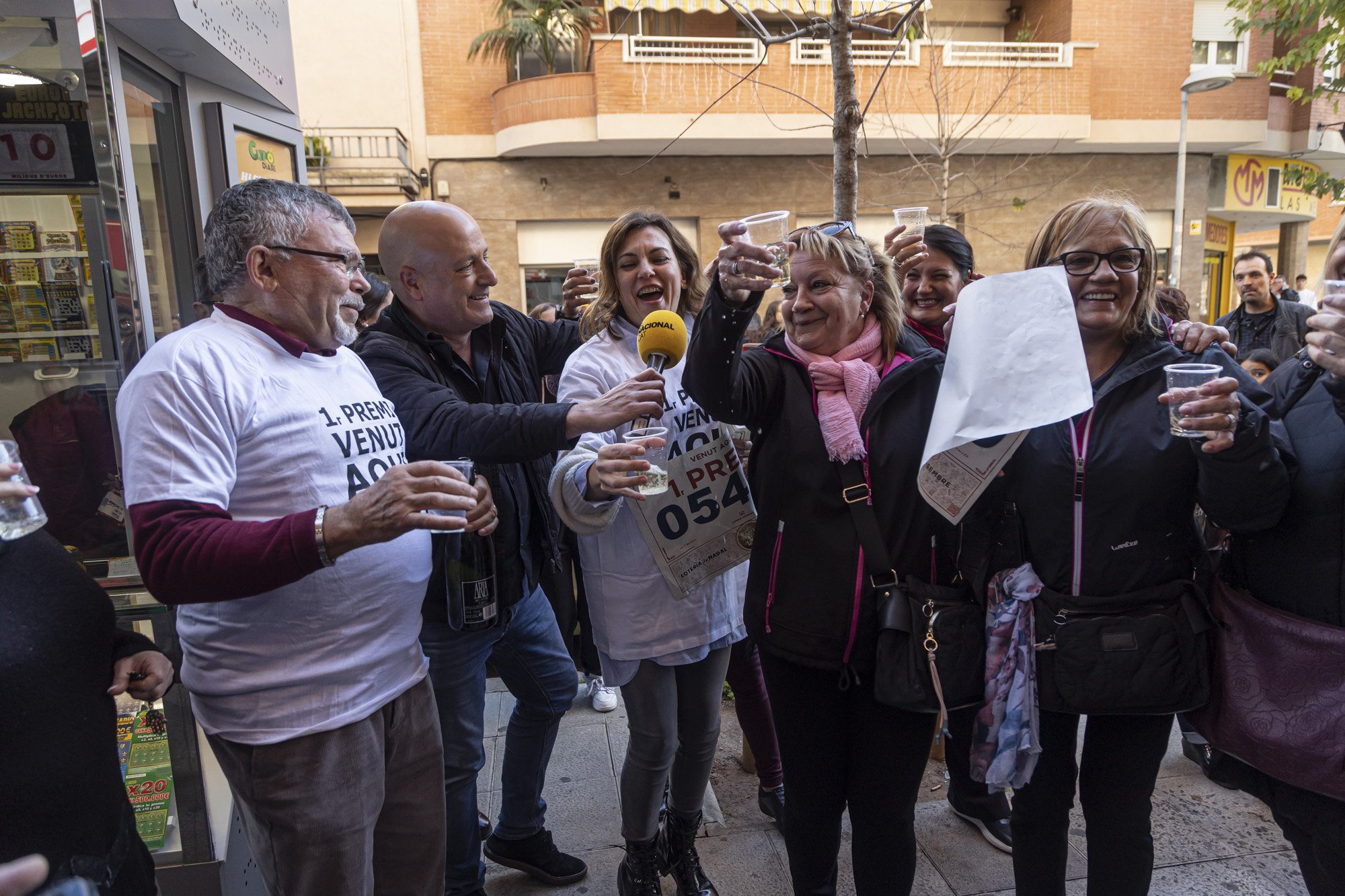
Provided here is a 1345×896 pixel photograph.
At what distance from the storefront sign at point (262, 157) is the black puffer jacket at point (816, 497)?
8.32 feet

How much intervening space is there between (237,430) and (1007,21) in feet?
58.5

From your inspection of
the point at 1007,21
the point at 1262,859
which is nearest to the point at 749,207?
the point at 1007,21

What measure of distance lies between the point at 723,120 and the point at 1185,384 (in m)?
12.4

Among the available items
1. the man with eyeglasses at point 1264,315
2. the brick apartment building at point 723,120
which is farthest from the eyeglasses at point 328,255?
the brick apartment building at point 723,120

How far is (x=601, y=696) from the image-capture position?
160 inches

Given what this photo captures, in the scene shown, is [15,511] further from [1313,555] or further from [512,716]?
[1313,555]

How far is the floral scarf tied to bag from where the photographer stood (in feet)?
6.62

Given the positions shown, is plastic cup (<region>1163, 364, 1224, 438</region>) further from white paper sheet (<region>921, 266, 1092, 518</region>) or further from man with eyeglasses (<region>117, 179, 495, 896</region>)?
man with eyeglasses (<region>117, 179, 495, 896</region>)

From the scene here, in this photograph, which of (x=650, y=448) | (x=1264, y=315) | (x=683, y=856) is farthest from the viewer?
(x=1264, y=315)

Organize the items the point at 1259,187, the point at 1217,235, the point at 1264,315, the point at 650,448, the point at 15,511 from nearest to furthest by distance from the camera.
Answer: the point at 15,511 < the point at 650,448 < the point at 1264,315 < the point at 1259,187 < the point at 1217,235

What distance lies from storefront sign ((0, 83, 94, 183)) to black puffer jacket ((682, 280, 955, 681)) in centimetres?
182

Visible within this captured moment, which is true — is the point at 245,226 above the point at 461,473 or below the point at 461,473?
above

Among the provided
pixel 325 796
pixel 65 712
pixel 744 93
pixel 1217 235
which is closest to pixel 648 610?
pixel 325 796

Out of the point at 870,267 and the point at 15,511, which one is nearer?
the point at 15,511
